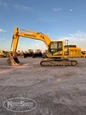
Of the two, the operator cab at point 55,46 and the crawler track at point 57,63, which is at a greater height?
the operator cab at point 55,46

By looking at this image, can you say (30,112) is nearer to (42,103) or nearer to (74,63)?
(42,103)

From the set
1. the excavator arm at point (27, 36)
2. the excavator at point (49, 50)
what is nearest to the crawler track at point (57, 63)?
the excavator at point (49, 50)

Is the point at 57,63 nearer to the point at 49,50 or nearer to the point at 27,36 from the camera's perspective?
the point at 49,50

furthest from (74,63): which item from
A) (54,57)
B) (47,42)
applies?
(47,42)

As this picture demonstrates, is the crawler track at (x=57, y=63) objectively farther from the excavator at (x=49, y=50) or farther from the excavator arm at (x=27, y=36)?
the excavator arm at (x=27, y=36)

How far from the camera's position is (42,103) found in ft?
15.0

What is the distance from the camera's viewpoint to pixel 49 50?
16656 millimetres

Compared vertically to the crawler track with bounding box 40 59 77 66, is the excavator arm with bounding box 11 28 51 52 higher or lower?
higher

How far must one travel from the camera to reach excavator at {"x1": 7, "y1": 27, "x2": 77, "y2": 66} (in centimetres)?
Result: 1618

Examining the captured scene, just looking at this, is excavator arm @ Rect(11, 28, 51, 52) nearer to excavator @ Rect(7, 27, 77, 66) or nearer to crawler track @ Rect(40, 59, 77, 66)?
excavator @ Rect(7, 27, 77, 66)

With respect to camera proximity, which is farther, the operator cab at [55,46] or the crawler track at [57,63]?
the operator cab at [55,46]

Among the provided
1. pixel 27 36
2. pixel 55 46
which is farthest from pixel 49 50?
pixel 27 36

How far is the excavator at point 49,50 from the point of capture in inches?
637

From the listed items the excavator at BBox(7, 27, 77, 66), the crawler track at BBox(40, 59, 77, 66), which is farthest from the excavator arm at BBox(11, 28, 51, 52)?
the crawler track at BBox(40, 59, 77, 66)
